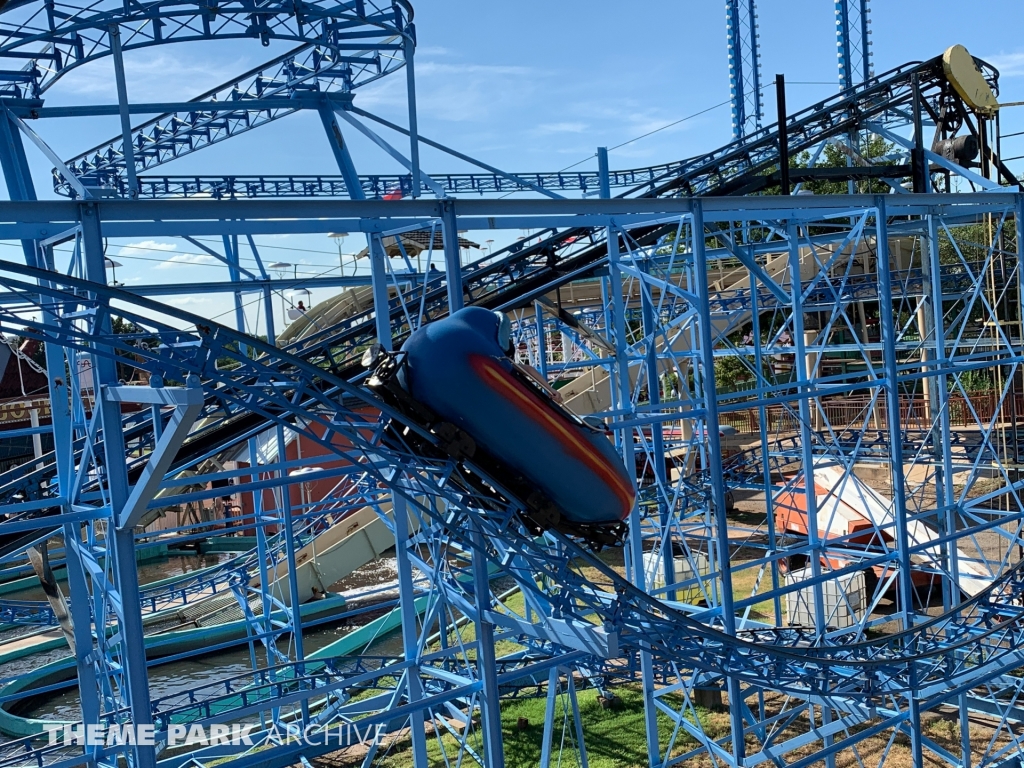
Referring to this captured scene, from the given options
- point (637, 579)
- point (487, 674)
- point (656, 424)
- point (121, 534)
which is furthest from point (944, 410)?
point (121, 534)

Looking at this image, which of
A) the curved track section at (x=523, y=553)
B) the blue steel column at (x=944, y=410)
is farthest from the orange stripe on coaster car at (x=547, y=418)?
the blue steel column at (x=944, y=410)

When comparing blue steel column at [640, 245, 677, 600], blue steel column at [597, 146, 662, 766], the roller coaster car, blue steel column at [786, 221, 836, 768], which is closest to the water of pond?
blue steel column at [640, 245, 677, 600]

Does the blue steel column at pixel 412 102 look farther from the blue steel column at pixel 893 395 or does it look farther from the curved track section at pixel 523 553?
the blue steel column at pixel 893 395

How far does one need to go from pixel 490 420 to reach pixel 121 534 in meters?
2.76

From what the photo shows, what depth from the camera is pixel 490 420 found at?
7383mm

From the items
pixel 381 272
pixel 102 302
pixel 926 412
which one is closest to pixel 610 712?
pixel 381 272

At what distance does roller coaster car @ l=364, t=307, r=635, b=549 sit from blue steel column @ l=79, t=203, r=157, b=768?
6.13 ft

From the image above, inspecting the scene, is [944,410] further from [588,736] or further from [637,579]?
[588,736]

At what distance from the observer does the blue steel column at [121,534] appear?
6.58m

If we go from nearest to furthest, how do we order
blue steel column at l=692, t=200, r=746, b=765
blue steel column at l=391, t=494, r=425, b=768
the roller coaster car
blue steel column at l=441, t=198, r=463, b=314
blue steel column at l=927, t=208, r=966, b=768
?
the roller coaster car < blue steel column at l=441, t=198, r=463, b=314 < blue steel column at l=391, t=494, r=425, b=768 < blue steel column at l=692, t=200, r=746, b=765 < blue steel column at l=927, t=208, r=966, b=768

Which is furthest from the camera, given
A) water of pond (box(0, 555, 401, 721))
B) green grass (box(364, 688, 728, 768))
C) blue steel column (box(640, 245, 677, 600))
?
water of pond (box(0, 555, 401, 721))

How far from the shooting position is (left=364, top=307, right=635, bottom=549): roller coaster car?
732 cm

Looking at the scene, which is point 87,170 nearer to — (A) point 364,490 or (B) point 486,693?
(A) point 364,490

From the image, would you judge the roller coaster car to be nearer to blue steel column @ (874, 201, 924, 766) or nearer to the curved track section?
the curved track section
